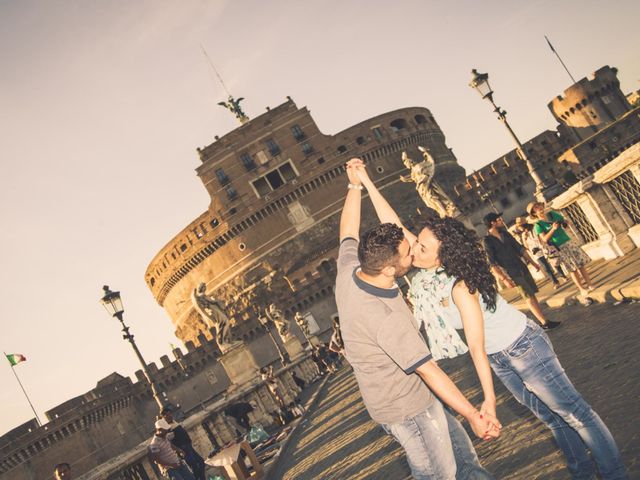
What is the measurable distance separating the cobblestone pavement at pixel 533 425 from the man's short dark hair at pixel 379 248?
1.75m

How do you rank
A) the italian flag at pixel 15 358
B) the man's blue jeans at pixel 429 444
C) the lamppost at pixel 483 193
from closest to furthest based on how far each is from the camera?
the man's blue jeans at pixel 429 444
the italian flag at pixel 15 358
the lamppost at pixel 483 193

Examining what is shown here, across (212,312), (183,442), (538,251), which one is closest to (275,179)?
(212,312)

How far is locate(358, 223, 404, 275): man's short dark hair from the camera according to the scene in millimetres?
2381

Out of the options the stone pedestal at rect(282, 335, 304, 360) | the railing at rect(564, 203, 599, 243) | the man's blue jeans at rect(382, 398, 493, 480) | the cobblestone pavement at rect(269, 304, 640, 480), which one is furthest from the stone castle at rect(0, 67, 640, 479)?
the man's blue jeans at rect(382, 398, 493, 480)

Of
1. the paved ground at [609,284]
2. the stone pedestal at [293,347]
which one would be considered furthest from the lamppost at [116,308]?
the stone pedestal at [293,347]

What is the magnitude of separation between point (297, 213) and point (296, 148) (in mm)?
5547

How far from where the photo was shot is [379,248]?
2.38 meters

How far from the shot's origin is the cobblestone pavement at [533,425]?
3293mm

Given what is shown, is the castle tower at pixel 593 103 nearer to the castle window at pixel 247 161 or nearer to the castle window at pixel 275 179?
the castle window at pixel 275 179

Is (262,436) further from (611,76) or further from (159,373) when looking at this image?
(611,76)

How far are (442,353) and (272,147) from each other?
3781cm

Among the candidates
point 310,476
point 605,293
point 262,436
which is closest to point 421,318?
point 310,476

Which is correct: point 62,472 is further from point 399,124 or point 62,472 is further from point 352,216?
point 399,124

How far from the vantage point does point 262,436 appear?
963cm
